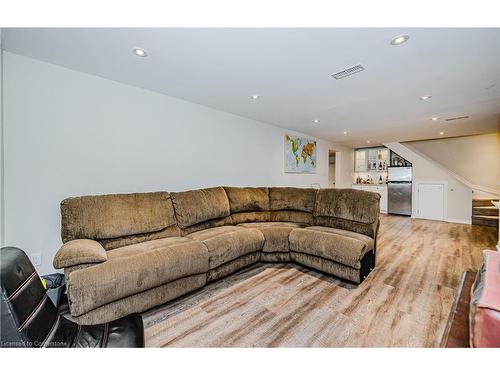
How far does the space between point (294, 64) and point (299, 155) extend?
3.13m

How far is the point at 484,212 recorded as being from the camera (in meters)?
4.89

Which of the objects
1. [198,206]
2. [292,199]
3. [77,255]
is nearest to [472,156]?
[292,199]

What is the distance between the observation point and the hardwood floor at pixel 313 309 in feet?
4.69

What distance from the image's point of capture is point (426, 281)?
2.28 metres

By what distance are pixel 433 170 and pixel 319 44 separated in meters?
6.15

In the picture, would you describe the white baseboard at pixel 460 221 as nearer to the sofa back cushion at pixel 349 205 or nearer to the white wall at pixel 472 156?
the white wall at pixel 472 156

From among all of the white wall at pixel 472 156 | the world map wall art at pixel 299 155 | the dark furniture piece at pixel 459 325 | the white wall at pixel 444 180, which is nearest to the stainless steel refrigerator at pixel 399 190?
the white wall at pixel 444 180

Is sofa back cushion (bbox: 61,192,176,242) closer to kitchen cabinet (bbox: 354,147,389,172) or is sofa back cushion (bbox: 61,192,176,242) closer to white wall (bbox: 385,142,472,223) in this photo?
white wall (bbox: 385,142,472,223)

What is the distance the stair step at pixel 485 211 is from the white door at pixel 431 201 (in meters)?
0.60

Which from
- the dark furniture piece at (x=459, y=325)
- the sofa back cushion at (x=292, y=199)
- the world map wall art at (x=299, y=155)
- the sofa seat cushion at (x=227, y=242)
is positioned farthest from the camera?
the world map wall art at (x=299, y=155)

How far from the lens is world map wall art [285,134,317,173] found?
15.4 feet

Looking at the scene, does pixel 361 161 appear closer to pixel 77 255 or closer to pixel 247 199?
pixel 247 199

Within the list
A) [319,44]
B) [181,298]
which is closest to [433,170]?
[319,44]
